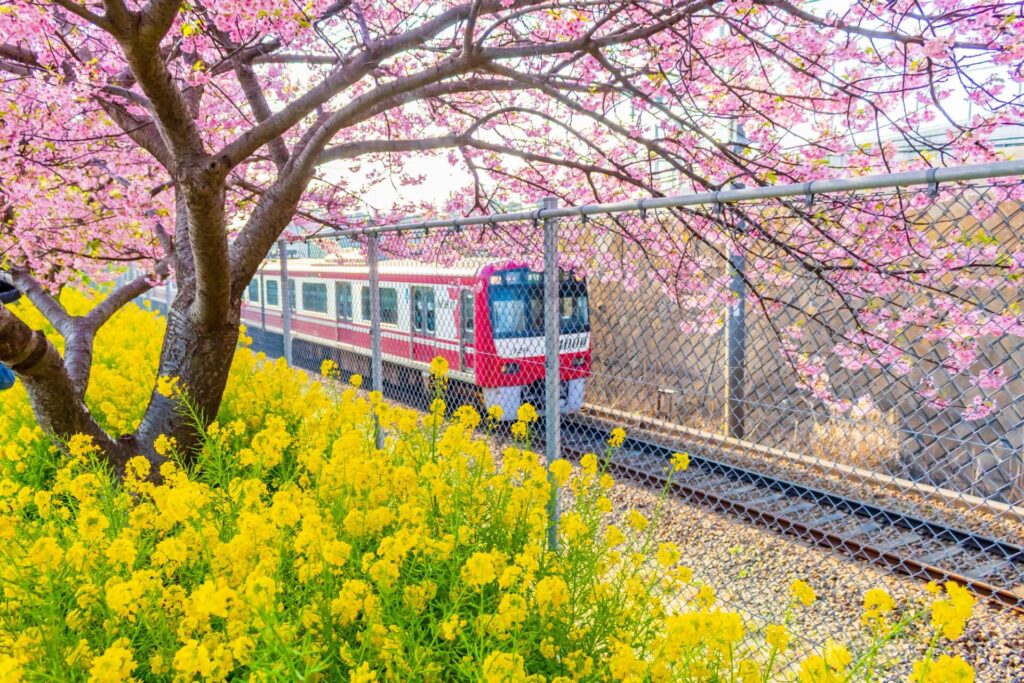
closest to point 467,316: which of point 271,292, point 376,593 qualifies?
point 376,593

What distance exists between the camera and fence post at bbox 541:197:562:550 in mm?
3266

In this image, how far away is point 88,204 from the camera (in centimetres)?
646

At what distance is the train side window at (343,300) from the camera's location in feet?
37.9

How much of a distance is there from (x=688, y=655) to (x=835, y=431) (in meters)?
6.72

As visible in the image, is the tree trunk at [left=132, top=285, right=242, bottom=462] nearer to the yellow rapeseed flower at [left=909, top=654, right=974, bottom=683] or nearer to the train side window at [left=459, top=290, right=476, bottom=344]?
the yellow rapeseed flower at [left=909, top=654, right=974, bottom=683]

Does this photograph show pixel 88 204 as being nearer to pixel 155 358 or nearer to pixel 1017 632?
pixel 155 358

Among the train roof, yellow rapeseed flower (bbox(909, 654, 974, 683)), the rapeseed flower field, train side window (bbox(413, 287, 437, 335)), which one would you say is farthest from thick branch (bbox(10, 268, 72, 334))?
yellow rapeseed flower (bbox(909, 654, 974, 683))

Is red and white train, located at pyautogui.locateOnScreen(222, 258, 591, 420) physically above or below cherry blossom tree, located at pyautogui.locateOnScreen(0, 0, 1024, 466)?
below

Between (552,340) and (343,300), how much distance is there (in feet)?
29.8

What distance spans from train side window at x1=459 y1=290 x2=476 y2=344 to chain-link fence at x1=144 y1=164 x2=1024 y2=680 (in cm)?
4

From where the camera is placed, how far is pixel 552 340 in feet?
10.9

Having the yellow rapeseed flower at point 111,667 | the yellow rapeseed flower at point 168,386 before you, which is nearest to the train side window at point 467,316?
A: the yellow rapeseed flower at point 168,386

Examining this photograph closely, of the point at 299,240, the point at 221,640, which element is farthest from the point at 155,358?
the point at 221,640

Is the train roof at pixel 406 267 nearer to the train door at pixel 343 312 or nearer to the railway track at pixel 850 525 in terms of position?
the train door at pixel 343 312
